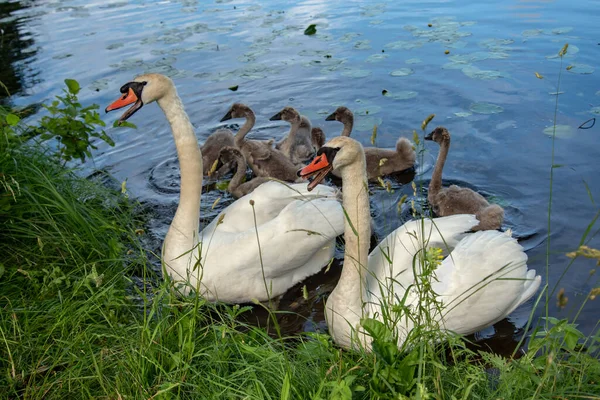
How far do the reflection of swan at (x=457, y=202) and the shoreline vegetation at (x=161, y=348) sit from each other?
47.3 inches

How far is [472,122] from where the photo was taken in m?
8.36

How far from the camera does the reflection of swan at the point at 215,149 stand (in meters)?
7.92

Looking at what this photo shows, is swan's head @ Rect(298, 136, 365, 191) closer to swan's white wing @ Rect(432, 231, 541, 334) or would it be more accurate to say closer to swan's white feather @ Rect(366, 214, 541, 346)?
swan's white feather @ Rect(366, 214, 541, 346)

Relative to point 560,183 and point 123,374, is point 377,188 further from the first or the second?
point 123,374

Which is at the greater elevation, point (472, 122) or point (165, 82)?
point (165, 82)

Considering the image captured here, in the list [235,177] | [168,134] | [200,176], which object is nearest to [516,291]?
[200,176]

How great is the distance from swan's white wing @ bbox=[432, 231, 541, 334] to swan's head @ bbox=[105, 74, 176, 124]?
2523 millimetres

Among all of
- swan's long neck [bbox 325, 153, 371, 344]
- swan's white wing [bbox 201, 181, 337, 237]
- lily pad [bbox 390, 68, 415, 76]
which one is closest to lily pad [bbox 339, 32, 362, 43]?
lily pad [bbox 390, 68, 415, 76]

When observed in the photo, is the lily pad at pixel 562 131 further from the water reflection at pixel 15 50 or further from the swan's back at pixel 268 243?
the water reflection at pixel 15 50

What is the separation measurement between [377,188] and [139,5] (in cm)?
1215

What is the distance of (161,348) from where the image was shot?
3482mm

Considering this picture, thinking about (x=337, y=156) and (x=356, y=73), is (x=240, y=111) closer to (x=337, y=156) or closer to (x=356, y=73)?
(x=356, y=73)

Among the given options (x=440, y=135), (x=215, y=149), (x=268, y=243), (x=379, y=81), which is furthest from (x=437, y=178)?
(x=379, y=81)

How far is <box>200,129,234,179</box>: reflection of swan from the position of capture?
312 inches
